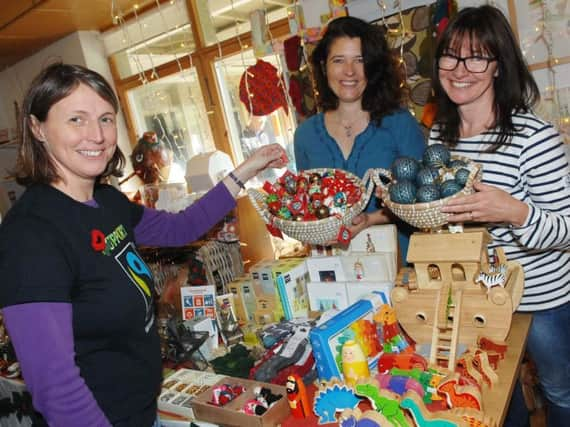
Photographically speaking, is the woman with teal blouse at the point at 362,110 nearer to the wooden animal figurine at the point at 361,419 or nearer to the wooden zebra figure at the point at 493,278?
the wooden zebra figure at the point at 493,278

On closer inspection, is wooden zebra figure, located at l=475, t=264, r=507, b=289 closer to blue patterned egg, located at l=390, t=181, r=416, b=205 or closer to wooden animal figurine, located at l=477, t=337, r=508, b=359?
wooden animal figurine, located at l=477, t=337, r=508, b=359

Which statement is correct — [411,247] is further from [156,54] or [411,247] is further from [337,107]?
[156,54]

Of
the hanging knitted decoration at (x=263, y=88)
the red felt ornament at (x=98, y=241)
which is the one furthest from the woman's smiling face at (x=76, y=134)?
the hanging knitted decoration at (x=263, y=88)

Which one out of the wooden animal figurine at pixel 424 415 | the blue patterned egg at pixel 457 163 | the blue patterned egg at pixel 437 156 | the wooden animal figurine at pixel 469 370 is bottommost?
Result: the wooden animal figurine at pixel 469 370

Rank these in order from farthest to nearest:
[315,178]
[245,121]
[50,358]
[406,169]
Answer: [245,121] → [315,178] → [406,169] → [50,358]

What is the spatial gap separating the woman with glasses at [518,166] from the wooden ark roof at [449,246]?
0.06 meters

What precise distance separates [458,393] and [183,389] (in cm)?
77

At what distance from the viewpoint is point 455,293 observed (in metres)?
1.19

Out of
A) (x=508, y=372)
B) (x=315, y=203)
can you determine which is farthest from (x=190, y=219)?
(x=508, y=372)

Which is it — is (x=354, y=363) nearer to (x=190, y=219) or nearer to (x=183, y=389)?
(x=183, y=389)

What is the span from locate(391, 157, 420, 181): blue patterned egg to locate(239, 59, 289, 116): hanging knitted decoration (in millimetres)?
1762

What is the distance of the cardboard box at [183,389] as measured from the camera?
1294 millimetres

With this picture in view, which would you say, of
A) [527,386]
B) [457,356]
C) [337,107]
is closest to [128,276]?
[457,356]

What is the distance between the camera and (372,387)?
1.00m
